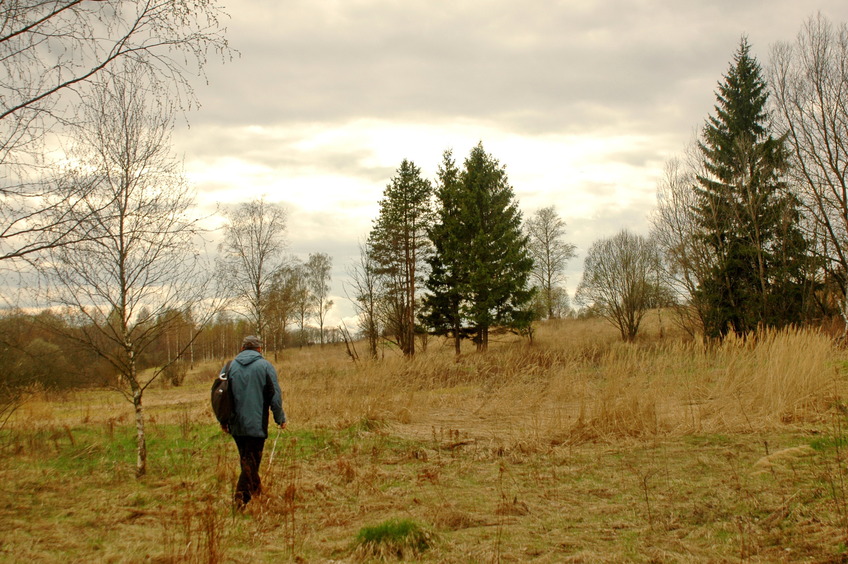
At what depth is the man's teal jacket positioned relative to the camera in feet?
18.4

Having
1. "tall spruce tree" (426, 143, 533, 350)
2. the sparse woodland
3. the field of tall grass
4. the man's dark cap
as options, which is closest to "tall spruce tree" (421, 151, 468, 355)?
"tall spruce tree" (426, 143, 533, 350)

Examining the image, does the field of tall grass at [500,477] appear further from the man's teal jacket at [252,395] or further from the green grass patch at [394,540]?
the man's teal jacket at [252,395]

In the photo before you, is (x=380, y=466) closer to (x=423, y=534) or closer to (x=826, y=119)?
(x=423, y=534)

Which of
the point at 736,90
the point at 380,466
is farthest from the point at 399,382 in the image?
the point at 736,90

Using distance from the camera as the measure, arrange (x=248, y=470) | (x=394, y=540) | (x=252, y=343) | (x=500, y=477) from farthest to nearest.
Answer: (x=252, y=343) < (x=500, y=477) < (x=248, y=470) < (x=394, y=540)

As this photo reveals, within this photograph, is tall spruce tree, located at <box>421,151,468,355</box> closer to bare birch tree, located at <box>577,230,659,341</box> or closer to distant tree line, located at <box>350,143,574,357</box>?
distant tree line, located at <box>350,143,574,357</box>

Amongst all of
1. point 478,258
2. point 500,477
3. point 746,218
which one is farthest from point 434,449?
point 746,218

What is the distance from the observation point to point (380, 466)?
722cm

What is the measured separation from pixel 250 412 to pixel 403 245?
23.4 m

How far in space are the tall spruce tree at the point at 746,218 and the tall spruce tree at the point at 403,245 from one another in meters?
14.4

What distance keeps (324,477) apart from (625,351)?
7957 millimetres

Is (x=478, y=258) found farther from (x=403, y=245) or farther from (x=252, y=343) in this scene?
(x=252, y=343)

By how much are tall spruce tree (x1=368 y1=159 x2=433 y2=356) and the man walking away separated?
2023 centimetres

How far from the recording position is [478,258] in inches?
1047
